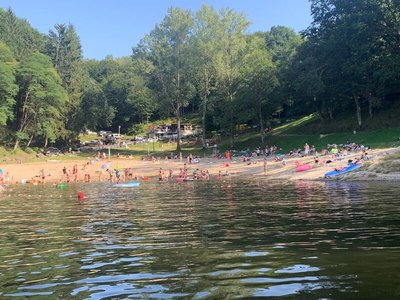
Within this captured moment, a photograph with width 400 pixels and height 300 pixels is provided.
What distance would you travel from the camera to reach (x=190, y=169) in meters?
57.4

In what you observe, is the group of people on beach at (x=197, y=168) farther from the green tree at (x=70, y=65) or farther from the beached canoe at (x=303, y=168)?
the green tree at (x=70, y=65)

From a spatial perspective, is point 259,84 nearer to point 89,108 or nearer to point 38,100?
point 89,108

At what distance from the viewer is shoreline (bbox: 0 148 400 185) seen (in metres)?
41.6

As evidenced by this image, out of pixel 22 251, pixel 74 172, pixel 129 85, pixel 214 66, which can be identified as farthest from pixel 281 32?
pixel 22 251

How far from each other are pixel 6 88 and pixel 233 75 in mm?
39229

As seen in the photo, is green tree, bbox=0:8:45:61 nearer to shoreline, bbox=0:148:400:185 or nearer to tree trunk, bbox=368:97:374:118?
shoreline, bbox=0:148:400:185

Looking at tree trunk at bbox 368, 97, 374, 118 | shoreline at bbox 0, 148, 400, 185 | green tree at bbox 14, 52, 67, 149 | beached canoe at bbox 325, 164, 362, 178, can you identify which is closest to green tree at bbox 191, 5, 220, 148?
shoreline at bbox 0, 148, 400, 185

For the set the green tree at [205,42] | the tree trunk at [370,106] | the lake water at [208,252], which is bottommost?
the lake water at [208,252]

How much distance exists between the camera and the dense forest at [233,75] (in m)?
64.1

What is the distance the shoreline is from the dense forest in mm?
13842

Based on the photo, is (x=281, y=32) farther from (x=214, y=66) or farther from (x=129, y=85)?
(x=214, y=66)

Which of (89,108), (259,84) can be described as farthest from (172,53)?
(89,108)

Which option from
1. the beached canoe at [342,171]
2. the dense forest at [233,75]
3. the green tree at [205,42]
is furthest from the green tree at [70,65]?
the beached canoe at [342,171]

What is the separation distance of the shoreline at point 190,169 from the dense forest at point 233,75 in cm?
1384
